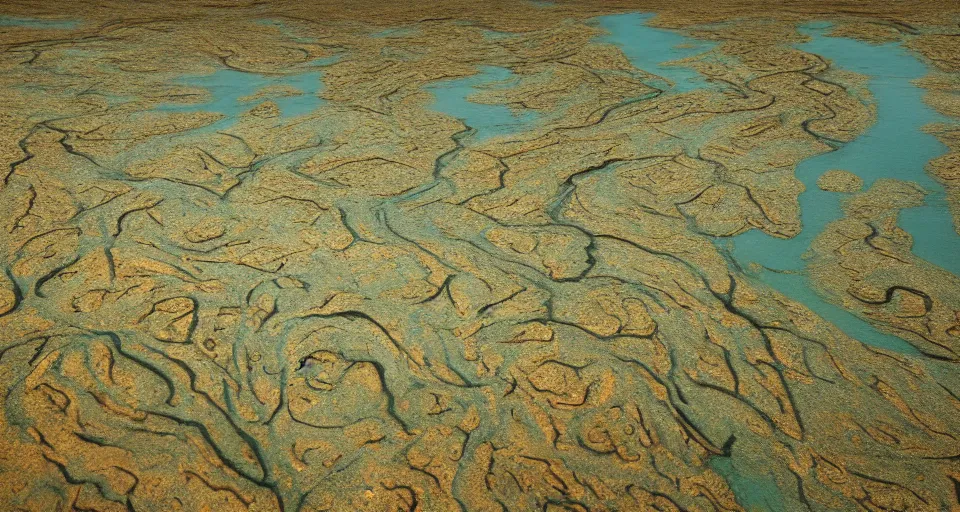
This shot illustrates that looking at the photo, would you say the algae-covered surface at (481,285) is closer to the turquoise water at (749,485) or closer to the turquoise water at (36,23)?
the turquoise water at (749,485)

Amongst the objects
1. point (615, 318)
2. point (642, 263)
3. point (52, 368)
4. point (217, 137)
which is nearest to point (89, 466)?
point (52, 368)

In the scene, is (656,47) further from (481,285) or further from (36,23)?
(36,23)

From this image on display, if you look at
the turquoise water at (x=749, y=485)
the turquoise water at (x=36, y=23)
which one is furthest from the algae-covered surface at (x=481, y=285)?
the turquoise water at (x=36, y=23)

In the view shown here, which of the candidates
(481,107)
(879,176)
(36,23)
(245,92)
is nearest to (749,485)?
(879,176)

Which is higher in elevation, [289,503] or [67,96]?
[67,96]

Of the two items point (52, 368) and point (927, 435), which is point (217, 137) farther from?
point (927, 435)

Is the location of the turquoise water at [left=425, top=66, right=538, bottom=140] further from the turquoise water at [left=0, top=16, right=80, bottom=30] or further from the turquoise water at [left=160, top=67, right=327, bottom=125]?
the turquoise water at [left=0, top=16, right=80, bottom=30]
